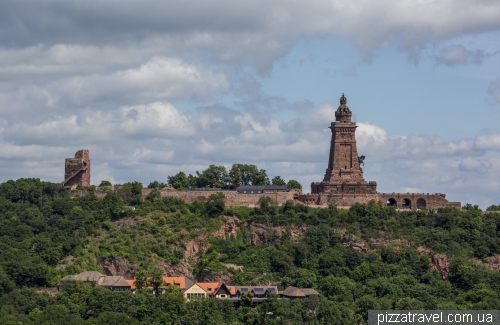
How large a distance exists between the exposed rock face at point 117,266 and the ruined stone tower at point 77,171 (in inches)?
724

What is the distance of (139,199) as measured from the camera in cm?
13425

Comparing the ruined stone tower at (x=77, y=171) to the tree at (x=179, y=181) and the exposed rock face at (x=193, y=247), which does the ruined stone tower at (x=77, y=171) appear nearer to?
the tree at (x=179, y=181)

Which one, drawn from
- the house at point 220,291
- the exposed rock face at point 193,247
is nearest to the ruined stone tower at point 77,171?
the exposed rock face at point 193,247

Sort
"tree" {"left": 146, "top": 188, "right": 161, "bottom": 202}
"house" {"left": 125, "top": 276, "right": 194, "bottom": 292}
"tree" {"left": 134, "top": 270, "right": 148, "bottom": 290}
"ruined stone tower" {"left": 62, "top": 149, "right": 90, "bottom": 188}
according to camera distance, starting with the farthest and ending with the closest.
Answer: "ruined stone tower" {"left": 62, "top": 149, "right": 90, "bottom": 188} < "tree" {"left": 146, "top": 188, "right": 161, "bottom": 202} < "house" {"left": 125, "top": 276, "right": 194, "bottom": 292} < "tree" {"left": 134, "top": 270, "right": 148, "bottom": 290}

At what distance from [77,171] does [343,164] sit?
2817cm

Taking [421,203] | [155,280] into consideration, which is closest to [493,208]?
[421,203]

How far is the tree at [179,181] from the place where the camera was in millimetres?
145000

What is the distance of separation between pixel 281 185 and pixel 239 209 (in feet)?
30.8

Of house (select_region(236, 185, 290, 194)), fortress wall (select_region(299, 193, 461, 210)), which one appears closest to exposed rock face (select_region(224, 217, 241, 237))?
house (select_region(236, 185, 290, 194))

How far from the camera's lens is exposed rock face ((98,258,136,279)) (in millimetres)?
124062

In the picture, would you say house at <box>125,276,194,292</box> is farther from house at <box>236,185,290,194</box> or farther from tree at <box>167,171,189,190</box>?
tree at <box>167,171,189,190</box>

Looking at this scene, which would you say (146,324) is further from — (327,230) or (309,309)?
(327,230)

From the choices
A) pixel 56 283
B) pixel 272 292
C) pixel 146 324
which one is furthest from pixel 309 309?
pixel 56 283

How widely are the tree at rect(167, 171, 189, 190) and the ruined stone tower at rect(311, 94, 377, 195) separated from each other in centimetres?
1510
